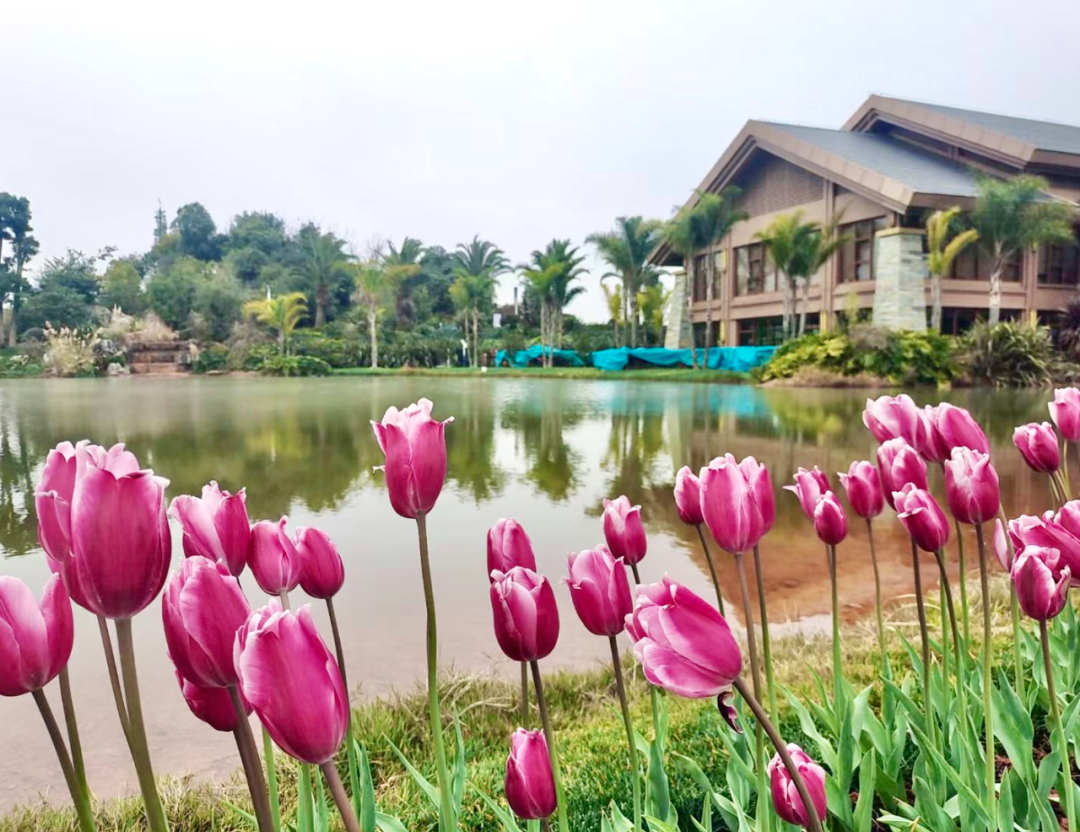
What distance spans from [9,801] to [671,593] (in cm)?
187

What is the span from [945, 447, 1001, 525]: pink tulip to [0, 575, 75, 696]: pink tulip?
1.00 m

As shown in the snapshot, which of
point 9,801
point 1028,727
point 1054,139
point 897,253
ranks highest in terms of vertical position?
point 1054,139

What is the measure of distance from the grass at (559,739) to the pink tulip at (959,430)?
53 centimetres

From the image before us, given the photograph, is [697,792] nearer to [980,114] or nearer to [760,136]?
[760,136]

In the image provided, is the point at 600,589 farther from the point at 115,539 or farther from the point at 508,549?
the point at 115,539

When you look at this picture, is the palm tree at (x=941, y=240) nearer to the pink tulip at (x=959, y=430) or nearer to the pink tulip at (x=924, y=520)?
the pink tulip at (x=959, y=430)

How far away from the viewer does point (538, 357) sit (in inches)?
1281

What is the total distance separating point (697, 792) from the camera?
1.48 metres

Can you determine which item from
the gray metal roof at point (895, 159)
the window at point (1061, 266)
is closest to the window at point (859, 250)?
the gray metal roof at point (895, 159)

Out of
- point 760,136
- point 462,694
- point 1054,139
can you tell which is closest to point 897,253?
point 760,136

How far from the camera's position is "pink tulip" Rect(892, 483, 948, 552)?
3.41 ft

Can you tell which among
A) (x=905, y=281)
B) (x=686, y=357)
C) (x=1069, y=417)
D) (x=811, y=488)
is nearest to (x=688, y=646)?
(x=811, y=488)

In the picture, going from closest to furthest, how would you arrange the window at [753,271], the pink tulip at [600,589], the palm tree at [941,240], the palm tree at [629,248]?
1. the pink tulip at [600,589]
2. the palm tree at [941,240]
3. the window at [753,271]
4. the palm tree at [629,248]

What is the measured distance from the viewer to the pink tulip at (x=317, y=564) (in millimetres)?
946
